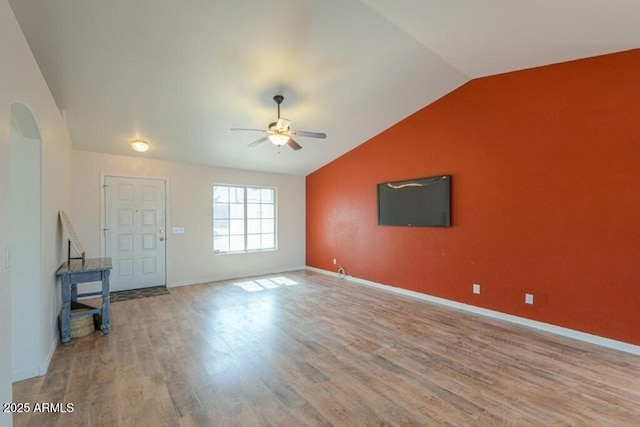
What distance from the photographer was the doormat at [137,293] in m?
4.83

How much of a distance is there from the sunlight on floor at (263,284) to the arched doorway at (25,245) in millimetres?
3133

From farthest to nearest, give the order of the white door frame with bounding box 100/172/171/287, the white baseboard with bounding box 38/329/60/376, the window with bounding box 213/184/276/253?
the window with bounding box 213/184/276/253 < the white door frame with bounding box 100/172/171/287 < the white baseboard with bounding box 38/329/60/376

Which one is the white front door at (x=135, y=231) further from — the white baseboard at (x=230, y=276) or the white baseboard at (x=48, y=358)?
the white baseboard at (x=48, y=358)

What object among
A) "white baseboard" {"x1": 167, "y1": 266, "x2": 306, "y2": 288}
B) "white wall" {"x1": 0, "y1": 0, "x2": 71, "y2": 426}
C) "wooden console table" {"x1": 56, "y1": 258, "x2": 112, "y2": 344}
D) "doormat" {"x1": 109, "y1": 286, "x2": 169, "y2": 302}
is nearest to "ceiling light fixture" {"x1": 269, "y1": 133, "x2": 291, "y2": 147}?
"white wall" {"x1": 0, "y1": 0, "x2": 71, "y2": 426}

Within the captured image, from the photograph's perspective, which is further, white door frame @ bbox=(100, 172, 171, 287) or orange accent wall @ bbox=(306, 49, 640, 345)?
white door frame @ bbox=(100, 172, 171, 287)

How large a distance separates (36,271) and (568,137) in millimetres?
5348

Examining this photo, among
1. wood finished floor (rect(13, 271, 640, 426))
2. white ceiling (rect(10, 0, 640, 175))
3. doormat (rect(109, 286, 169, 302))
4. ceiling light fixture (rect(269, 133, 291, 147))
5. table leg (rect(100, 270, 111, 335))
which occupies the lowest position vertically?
wood finished floor (rect(13, 271, 640, 426))

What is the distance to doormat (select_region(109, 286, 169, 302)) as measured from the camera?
4832mm

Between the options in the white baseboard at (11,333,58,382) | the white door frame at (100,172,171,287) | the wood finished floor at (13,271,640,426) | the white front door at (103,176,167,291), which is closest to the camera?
the wood finished floor at (13,271,640,426)

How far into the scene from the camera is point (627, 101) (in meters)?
2.94

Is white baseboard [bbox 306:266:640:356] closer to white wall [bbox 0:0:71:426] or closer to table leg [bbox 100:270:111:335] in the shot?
table leg [bbox 100:270:111:335]

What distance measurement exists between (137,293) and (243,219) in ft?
7.92

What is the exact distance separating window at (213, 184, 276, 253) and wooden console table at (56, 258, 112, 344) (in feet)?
9.03

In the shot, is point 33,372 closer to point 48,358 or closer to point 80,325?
point 48,358
